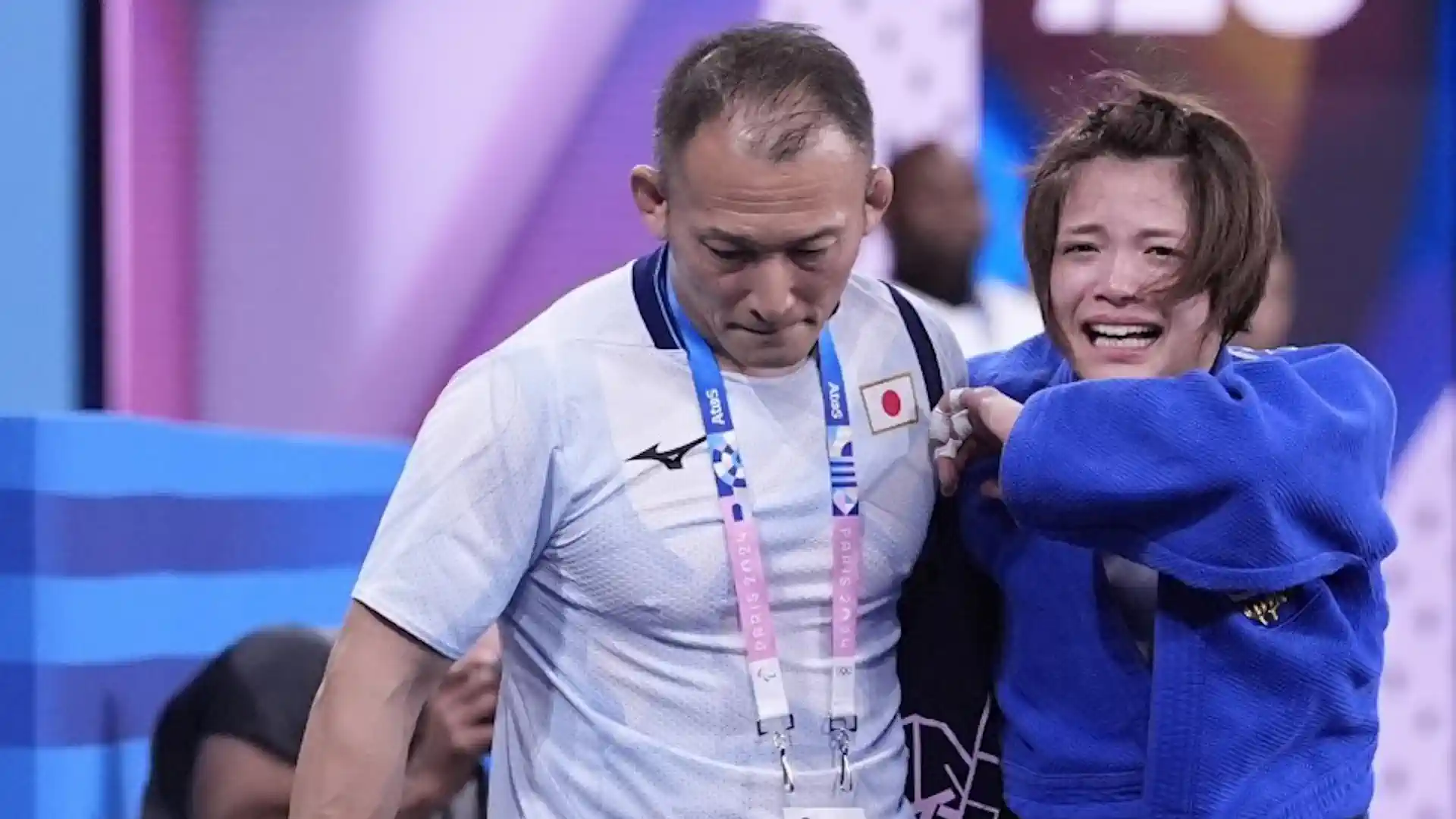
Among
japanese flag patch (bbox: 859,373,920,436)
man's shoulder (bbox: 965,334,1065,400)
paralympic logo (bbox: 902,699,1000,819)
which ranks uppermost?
man's shoulder (bbox: 965,334,1065,400)

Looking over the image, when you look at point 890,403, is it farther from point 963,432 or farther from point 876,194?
point 876,194

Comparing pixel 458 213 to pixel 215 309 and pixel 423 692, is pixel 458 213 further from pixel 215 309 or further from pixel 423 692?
pixel 423 692

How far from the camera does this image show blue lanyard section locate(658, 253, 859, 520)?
1563 millimetres

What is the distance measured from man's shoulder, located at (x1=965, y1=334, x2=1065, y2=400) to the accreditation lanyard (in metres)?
0.18

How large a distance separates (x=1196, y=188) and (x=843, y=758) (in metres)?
0.59

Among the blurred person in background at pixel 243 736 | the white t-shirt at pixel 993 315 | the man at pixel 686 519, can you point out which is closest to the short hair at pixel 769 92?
the man at pixel 686 519

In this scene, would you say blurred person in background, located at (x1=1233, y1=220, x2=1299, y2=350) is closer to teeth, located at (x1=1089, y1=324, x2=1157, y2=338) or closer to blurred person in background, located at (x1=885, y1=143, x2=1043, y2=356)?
blurred person in background, located at (x1=885, y1=143, x2=1043, y2=356)

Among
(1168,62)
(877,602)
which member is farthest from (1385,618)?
(1168,62)

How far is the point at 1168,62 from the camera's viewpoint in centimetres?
296

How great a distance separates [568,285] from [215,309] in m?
0.58

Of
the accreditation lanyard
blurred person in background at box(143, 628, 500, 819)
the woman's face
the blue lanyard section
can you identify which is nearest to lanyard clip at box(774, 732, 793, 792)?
the accreditation lanyard

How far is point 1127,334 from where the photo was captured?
5.18 feet

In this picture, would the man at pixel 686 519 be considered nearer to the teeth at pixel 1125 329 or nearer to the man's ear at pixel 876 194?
the man's ear at pixel 876 194

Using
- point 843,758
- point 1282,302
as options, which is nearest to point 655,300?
point 843,758
